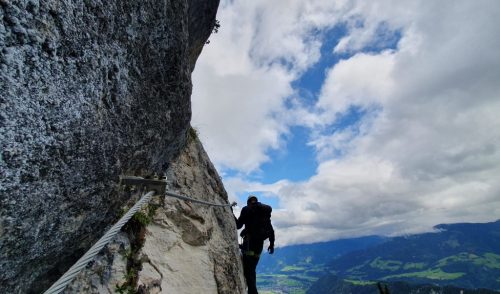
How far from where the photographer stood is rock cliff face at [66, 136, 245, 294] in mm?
7434

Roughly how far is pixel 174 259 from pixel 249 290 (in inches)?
212

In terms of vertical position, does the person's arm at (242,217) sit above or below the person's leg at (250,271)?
above

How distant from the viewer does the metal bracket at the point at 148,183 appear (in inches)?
277

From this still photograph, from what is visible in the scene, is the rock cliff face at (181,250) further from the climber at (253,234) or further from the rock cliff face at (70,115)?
the rock cliff face at (70,115)

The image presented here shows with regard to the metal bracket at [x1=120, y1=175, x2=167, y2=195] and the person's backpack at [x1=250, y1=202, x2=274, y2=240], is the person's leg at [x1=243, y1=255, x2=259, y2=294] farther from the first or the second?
the metal bracket at [x1=120, y1=175, x2=167, y2=195]

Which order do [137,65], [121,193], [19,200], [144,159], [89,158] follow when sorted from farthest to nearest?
[144,159]
[121,193]
[137,65]
[89,158]
[19,200]

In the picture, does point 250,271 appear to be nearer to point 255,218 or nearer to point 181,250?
point 255,218

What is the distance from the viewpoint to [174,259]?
32.5 ft

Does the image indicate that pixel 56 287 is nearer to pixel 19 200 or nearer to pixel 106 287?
pixel 19 200

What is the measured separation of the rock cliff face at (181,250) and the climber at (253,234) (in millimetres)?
632

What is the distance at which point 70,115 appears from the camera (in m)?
4.57

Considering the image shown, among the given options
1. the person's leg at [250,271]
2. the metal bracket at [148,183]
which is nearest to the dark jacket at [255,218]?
the person's leg at [250,271]

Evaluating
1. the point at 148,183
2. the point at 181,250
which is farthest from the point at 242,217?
the point at 148,183

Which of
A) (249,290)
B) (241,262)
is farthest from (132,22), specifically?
(249,290)
